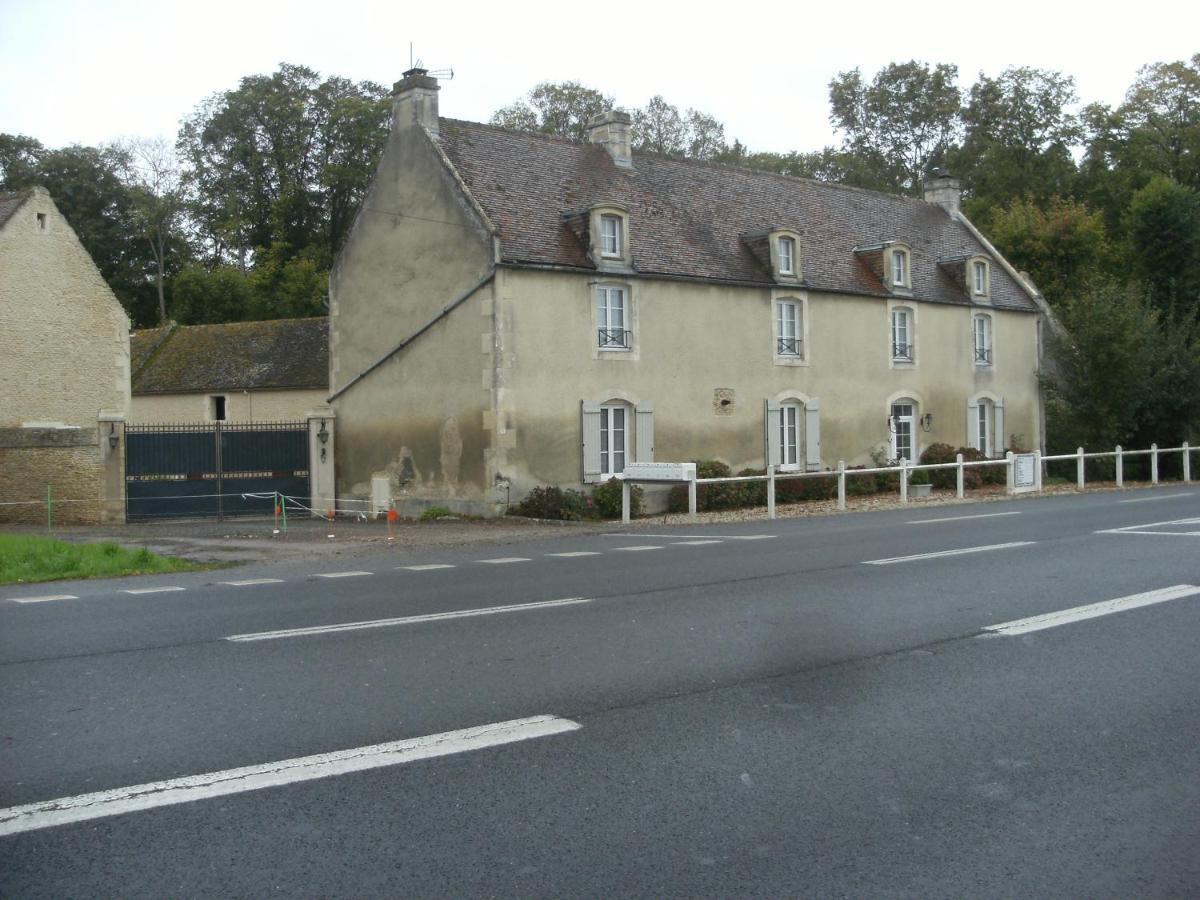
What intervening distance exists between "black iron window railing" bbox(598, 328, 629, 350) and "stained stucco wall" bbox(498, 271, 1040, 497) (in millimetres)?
206

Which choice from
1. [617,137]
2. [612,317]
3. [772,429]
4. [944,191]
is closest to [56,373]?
[612,317]

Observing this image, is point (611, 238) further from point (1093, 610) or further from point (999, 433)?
point (1093, 610)

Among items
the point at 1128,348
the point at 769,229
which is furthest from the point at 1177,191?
the point at 769,229

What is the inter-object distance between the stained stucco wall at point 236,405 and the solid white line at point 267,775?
32009 mm

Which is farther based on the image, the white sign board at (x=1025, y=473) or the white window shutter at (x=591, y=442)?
the white sign board at (x=1025, y=473)

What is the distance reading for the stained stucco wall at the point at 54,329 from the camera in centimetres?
2619

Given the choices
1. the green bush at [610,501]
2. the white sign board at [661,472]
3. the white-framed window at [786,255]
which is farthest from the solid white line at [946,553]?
the white-framed window at [786,255]

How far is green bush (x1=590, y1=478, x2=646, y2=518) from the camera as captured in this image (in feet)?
76.5

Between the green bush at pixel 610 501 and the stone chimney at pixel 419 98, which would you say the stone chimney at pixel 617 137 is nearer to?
the stone chimney at pixel 419 98

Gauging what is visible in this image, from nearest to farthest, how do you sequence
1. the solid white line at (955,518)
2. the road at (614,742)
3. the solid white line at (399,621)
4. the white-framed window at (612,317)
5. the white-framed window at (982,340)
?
the road at (614,742), the solid white line at (399,621), the solid white line at (955,518), the white-framed window at (612,317), the white-framed window at (982,340)

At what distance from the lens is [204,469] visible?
80.7 ft

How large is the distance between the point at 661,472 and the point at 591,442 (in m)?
2.76

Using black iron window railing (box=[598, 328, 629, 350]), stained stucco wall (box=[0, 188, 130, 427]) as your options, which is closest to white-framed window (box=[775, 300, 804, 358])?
black iron window railing (box=[598, 328, 629, 350])

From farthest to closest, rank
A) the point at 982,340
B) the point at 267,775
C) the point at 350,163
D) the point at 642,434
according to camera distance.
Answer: the point at 350,163 → the point at 982,340 → the point at 642,434 → the point at 267,775
